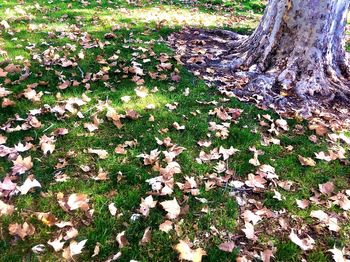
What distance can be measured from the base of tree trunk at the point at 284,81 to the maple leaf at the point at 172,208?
256 cm

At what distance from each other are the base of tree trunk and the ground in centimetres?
32

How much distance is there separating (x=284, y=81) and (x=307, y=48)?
25.3 inches

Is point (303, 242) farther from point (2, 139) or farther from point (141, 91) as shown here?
point (2, 139)

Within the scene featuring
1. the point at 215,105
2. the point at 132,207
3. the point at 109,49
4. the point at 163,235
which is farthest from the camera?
the point at 109,49

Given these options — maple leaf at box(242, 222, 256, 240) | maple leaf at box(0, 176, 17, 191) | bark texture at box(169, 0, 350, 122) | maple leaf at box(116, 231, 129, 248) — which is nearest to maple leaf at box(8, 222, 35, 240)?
maple leaf at box(0, 176, 17, 191)

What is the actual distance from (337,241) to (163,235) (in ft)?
5.32

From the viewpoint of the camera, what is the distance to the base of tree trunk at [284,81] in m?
5.38

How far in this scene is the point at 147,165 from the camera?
12.9ft

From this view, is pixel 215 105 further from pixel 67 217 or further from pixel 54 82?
pixel 67 217

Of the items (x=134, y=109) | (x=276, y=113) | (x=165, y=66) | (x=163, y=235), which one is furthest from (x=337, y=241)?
(x=165, y=66)

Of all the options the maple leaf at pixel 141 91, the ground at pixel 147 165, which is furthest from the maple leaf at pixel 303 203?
the maple leaf at pixel 141 91

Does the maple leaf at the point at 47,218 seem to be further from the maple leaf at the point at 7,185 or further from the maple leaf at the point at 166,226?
the maple leaf at the point at 166,226

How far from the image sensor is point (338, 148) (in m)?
4.57


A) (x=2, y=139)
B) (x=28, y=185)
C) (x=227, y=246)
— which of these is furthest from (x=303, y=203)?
(x=2, y=139)
